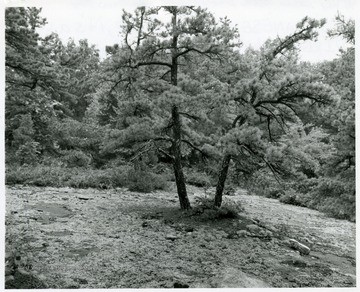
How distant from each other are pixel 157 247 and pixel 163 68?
4.95 meters

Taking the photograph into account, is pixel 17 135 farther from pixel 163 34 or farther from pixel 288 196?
pixel 288 196

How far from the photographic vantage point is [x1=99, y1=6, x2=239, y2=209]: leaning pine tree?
26.7 ft

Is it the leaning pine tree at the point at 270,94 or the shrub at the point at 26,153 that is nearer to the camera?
the leaning pine tree at the point at 270,94

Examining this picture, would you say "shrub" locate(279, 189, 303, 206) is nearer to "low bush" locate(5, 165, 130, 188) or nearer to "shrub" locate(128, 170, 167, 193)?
"shrub" locate(128, 170, 167, 193)

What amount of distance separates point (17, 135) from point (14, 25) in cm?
970

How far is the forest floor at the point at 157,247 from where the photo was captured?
5.62 m

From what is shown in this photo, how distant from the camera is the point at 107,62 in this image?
8.59 m

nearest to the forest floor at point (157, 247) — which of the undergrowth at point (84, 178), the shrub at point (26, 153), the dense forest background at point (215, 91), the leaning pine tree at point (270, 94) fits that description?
the dense forest background at point (215, 91)

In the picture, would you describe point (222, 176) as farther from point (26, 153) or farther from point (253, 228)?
point (26, 153)

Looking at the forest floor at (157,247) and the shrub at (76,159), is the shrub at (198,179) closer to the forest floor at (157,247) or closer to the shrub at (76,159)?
the shrub at (76,159)

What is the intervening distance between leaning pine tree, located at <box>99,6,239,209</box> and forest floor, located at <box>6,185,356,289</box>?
1.74 m

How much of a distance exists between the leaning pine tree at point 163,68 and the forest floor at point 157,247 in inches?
68.7

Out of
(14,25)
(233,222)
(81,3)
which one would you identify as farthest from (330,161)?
(14,25)

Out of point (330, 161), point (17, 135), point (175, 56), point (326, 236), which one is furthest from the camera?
point (17, 135)
